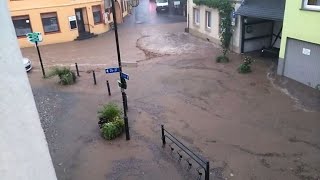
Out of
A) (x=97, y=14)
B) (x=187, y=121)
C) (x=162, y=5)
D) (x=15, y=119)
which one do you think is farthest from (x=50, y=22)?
(x=15, y=119)

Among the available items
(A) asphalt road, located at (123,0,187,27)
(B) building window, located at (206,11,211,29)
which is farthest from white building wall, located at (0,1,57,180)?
(A) asphalt road, located at (123,0,187,27)

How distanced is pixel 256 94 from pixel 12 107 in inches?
465

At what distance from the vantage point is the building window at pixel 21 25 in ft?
80.0

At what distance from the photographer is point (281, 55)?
49.4ft

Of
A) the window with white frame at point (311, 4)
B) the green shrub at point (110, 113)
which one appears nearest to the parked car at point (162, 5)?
the window with white frame at point (311, 4)

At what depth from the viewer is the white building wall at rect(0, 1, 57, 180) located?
341 centimetres

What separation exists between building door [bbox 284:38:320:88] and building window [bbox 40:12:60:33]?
62.6 feet

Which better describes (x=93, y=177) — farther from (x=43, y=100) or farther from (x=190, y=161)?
(x=43, y=100)

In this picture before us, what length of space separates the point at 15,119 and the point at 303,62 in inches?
534

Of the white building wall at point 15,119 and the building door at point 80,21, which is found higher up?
the white building wall at point 15,119

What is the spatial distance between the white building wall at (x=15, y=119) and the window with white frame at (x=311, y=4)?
12.5m

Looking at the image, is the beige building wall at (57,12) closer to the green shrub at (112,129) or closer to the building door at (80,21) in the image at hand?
the building door at (80,21)

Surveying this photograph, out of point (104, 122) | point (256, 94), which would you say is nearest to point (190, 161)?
point (104, 122)

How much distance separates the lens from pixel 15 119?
3664mm
